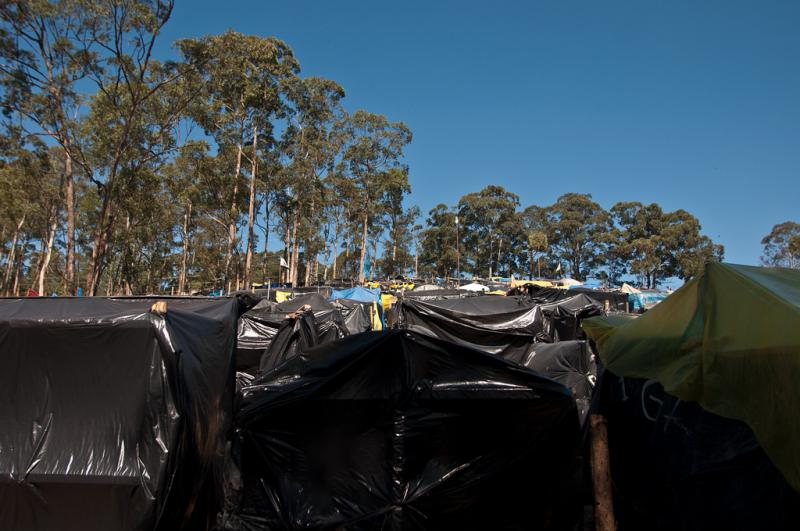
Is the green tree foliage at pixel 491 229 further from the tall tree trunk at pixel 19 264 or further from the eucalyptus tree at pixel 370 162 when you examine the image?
the tall tree trunk at pixel 19 264

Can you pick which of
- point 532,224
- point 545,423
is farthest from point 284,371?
point 532,224

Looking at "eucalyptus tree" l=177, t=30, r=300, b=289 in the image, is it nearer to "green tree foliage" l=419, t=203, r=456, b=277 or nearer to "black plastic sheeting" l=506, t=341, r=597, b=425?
"black plastic sheeting" l=506, t=341, r=597, b=425

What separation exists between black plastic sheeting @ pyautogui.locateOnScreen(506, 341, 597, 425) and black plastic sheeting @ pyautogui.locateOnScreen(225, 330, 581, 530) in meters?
2.77

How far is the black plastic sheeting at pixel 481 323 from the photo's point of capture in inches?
457

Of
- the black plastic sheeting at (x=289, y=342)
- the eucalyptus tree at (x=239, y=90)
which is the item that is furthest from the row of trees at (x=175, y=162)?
the black plastic sheeting at (x=289, y=342)

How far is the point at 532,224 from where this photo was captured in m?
61.8

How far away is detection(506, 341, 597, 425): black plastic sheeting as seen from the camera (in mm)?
7027

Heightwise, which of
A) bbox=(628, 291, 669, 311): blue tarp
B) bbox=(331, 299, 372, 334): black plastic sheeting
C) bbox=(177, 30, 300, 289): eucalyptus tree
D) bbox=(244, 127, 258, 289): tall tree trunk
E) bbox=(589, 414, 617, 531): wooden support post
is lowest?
bbox=(589, 414, 617, 531): wooden support post

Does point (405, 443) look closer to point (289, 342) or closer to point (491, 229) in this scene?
point (289, 342)

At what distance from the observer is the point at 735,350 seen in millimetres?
2732

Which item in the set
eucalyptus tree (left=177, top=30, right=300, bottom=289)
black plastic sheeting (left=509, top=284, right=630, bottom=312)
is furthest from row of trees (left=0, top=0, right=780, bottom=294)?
black plastic sheeting (left=509, top=284, right=630, bottom=312)

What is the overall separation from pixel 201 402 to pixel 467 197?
55968 mm

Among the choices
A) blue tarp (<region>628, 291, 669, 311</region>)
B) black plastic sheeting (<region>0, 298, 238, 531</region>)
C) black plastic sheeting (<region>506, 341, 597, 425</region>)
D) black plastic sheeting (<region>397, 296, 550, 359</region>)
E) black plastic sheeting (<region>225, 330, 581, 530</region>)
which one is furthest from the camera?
blue tarp (<region>628, 291, 669, 311</region>)

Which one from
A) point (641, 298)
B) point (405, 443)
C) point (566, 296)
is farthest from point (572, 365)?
point (641, 298)
